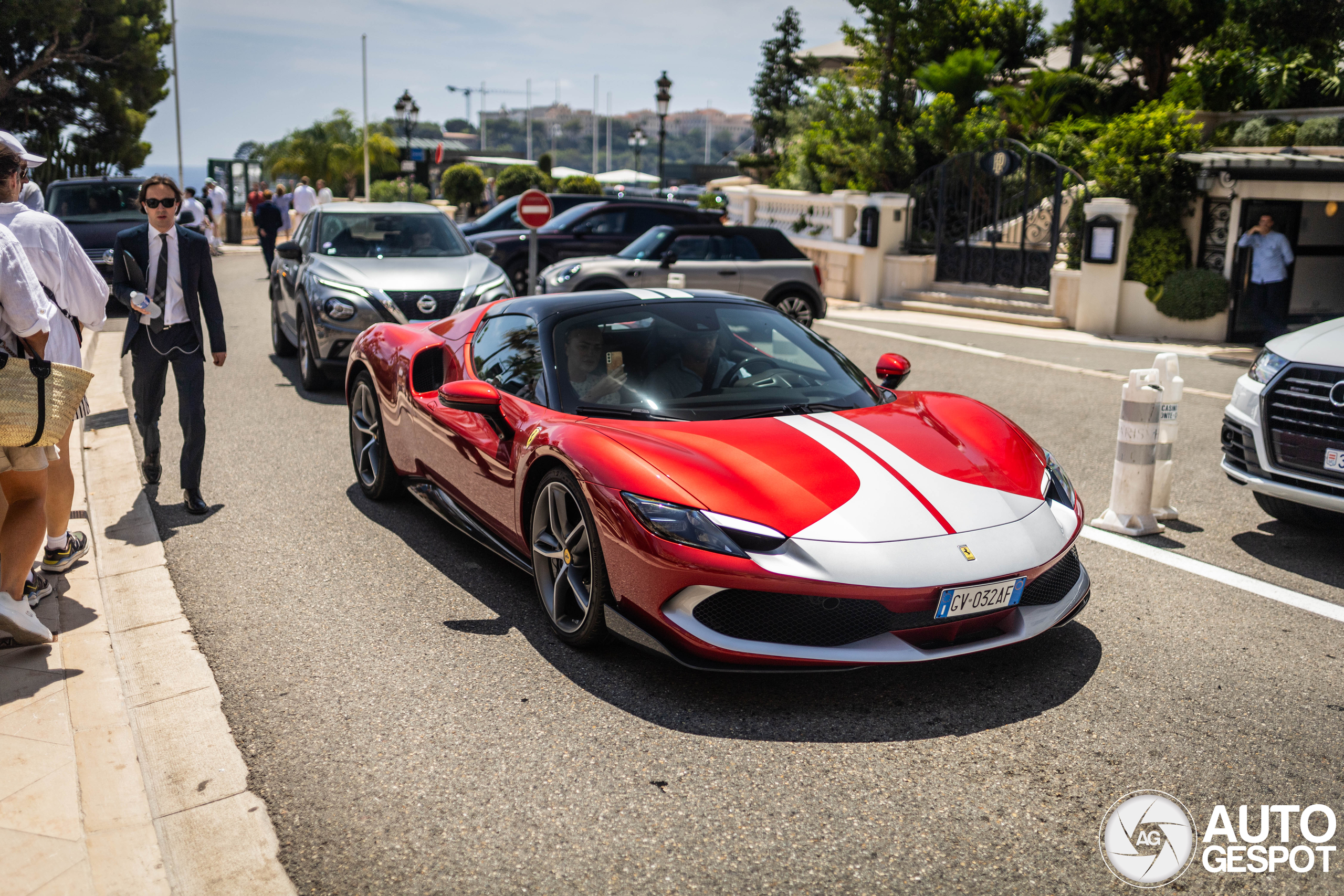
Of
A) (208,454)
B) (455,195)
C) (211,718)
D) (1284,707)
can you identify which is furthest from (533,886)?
(455,195)

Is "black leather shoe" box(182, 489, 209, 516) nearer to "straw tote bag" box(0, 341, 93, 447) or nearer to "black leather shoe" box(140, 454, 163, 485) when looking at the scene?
"black leather shoe" box(140, 454, 163, 485)

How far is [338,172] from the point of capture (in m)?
53.7

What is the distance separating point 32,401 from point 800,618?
9.76ft

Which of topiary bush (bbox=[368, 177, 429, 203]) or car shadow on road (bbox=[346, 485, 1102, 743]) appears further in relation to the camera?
topiary bush (bbox=[368, 177, 429, 203])

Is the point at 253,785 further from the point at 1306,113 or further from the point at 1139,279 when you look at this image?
the point at 1306,113

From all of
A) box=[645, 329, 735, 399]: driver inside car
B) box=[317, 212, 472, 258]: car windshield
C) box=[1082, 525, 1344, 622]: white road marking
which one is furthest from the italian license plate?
box=[317, 212, 472, 258]: car windshield

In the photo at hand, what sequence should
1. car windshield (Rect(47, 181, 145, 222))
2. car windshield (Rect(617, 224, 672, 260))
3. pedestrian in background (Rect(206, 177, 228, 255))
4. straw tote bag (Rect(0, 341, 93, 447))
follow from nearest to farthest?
straw tote bag (Rect(0, 341, 93, 447))
car windshield (Rect(617, 224, 672, 260))
car windshield (Rect(47, 181, 145, 222))
pedestrian in background (Rect(206, 177, 228, 255))

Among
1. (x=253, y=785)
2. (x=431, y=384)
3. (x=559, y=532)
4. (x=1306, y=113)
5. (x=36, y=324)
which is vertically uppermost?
(x=1306, y=113)

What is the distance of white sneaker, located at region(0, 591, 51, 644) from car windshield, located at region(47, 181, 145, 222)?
1601 centimetres

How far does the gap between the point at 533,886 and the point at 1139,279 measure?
54.8 feet

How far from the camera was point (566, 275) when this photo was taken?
569 inches

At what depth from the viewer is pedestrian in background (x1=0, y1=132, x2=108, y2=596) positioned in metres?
4.68

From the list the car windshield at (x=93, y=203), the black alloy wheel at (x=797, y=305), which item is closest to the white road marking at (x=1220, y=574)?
the black alloy wheel at (x=797, y=305)

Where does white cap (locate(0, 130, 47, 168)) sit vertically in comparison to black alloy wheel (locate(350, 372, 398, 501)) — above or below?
above
